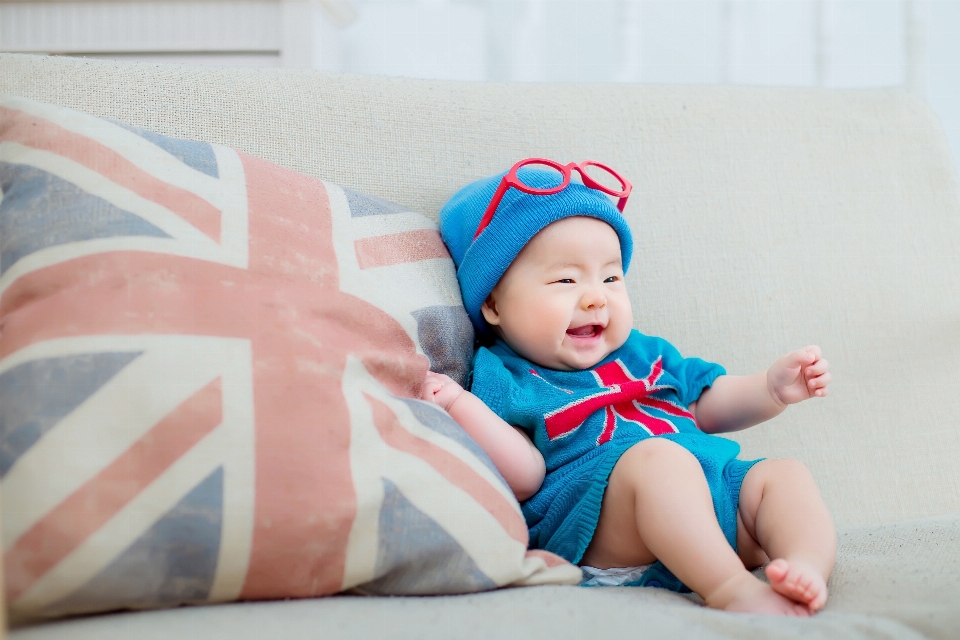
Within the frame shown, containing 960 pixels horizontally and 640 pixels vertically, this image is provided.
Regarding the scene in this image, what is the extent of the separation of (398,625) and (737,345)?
74 cm

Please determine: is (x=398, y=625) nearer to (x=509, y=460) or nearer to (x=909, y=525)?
(x=509, y=460)

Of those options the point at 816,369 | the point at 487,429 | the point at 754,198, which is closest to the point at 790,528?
the point at 816,369

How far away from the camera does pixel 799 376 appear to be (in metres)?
0.98

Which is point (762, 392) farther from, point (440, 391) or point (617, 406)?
point (440, 391)

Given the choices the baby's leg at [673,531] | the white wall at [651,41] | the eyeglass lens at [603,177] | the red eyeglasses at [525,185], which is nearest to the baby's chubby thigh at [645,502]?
the baby's leg at [673,531]

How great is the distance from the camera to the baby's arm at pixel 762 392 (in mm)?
956

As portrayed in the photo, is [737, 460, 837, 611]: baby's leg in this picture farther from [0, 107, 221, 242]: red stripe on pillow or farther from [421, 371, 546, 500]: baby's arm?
[0, 107, 221, 242]: red stripe on pillow

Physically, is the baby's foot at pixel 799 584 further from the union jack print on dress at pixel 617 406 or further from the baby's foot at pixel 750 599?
the union jack print on dress at pixel 617 406

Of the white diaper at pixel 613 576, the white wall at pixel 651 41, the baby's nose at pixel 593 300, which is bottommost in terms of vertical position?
the white diaper at pixel 613 576

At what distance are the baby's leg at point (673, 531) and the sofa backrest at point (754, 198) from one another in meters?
0.36

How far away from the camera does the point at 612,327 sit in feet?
3.41

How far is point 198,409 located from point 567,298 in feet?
1.64

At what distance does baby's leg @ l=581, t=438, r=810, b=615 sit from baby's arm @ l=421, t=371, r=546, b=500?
0.35ft

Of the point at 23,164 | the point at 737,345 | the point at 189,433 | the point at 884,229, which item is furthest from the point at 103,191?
the point at 884,229
